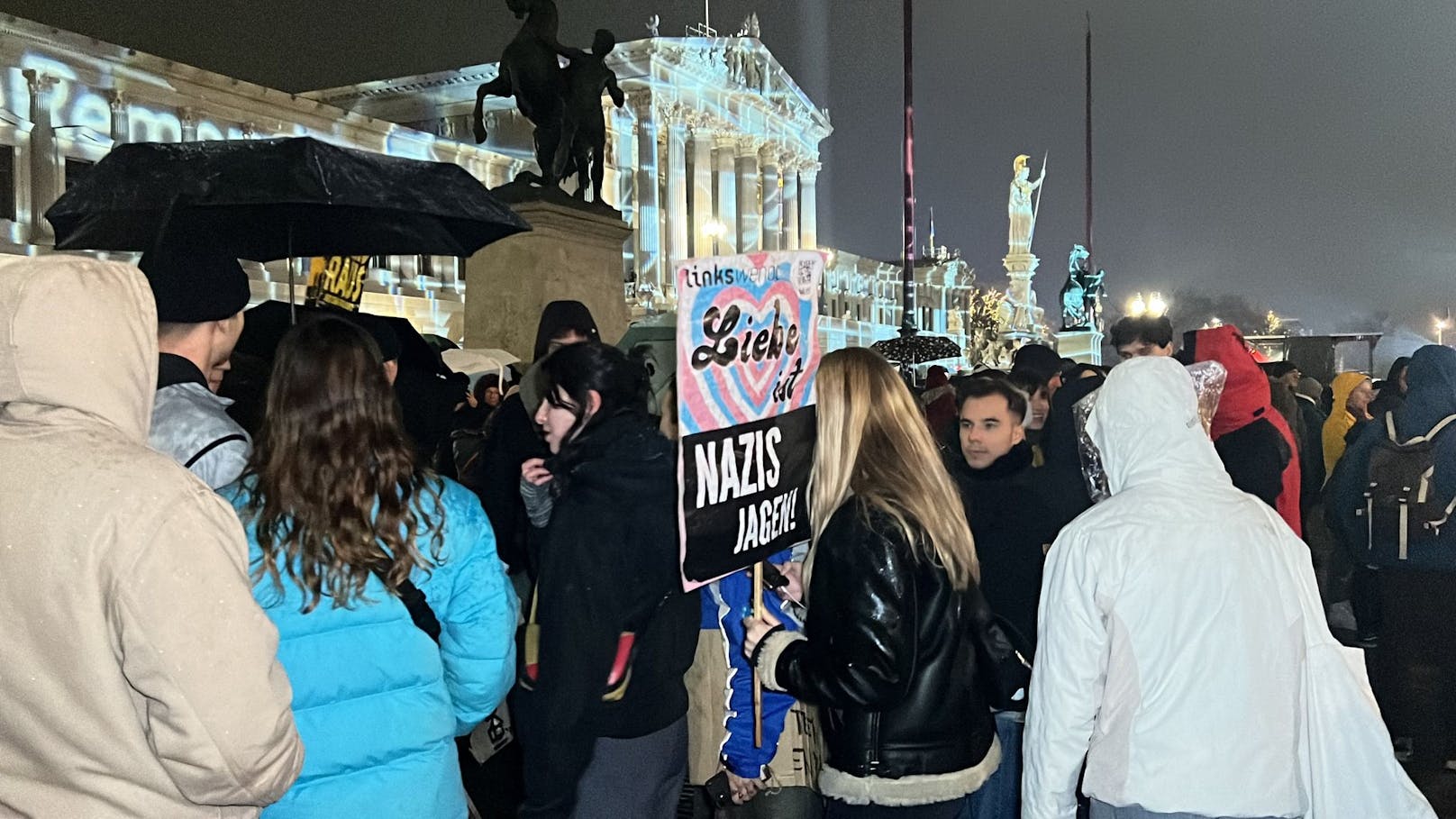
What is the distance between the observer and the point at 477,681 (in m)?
2.57

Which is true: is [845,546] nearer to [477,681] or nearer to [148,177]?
[477,681]

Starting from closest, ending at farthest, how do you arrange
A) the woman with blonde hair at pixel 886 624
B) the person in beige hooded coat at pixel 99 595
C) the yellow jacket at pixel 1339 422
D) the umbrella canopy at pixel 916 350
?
the person in beige hooded coat at pixel 99 595 → the woman with blonde hair at pixel 886 624 → the yellow jacket at pixel 1339 422 → the umbrella canopy at pixel 916 350

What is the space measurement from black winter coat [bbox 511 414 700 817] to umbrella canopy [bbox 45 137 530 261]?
5.46ft

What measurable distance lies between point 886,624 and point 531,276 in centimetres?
708

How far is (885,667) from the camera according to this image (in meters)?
2.62

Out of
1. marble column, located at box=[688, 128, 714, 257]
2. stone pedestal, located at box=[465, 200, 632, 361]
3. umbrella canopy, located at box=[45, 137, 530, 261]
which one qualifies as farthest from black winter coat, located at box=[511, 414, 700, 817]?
marble column, located at box=[688, 128, 714, 257]

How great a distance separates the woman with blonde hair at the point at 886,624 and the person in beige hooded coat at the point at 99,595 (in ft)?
4.56

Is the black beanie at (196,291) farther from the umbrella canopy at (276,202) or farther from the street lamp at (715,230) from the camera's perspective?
the street lamp at (715,230)

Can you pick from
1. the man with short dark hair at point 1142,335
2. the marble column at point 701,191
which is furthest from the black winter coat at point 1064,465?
the marble column at point 701,191

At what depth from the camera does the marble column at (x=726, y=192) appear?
55625 millimetres

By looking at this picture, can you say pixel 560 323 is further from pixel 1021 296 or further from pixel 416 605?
pixel 1021 296

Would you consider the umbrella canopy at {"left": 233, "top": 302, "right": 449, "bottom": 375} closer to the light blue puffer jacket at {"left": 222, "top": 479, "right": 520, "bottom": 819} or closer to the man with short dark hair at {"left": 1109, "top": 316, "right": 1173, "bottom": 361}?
the light blue puffer jacket at {"left": 222, "top": 479, "right": 520, "bottom": 819}

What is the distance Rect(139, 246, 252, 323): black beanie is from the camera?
2.78 m

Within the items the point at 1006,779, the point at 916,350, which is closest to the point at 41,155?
the point at 916,350
